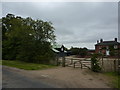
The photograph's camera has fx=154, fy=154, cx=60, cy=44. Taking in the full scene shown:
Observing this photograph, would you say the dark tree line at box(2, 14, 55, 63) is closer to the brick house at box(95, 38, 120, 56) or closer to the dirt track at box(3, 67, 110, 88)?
the brick house at box(95, 38, 120, 56)

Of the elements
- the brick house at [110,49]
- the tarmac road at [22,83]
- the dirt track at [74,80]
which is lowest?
the dirt track at [74,80]

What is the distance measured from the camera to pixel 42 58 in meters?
25.1

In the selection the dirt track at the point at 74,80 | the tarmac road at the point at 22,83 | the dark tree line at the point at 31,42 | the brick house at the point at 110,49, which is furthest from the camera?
the dark tree line at the point at 31,42

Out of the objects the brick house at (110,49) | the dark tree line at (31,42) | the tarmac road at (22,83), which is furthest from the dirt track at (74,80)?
the dark tree line at (31,42)

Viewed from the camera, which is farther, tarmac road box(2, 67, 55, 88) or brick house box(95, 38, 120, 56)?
brick house box(95, 38, 120, 56)

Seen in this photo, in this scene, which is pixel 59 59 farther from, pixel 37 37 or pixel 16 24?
pixel 16 24

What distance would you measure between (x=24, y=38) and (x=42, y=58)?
459 centimetres

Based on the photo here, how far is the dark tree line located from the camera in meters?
25.3

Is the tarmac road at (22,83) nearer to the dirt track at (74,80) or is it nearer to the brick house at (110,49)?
the dirt track at (74,80)

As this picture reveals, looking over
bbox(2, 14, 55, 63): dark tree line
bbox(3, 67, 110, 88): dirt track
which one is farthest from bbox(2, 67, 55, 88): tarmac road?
bbox(2, 14, 55, 63): dark tree line

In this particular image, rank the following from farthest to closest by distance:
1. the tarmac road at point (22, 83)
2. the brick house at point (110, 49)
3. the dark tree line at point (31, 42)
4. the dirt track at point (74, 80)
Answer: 1. the dark tree line at point (31, 42)
2. the brick house at point (110, 49)
3. the dirt track at point (74, 80)
4. the tarmac road at point (22, 83)

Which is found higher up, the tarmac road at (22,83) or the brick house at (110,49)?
the brick house at (110,49)

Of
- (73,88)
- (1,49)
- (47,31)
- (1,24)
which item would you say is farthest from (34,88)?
(1,24)

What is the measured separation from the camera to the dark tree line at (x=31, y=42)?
995 inches
